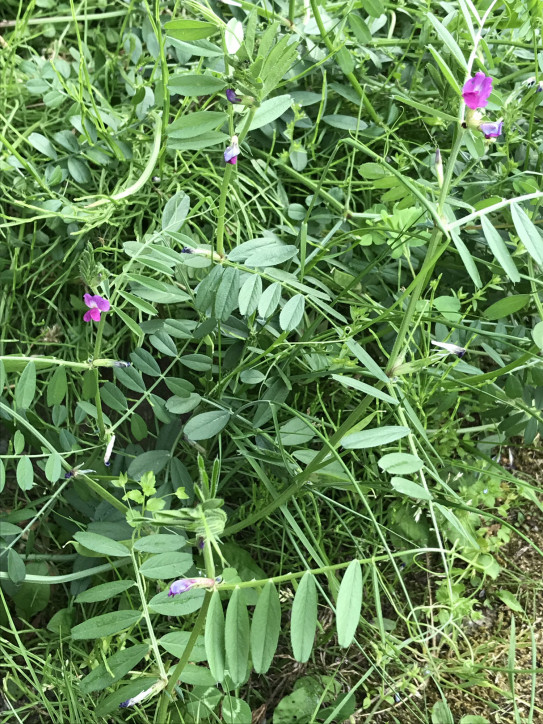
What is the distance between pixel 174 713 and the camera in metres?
0.90

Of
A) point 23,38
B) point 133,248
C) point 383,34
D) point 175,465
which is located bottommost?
point 175,465

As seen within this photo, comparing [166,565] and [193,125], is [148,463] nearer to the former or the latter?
[166,565]

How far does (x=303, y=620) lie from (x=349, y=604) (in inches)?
1.9

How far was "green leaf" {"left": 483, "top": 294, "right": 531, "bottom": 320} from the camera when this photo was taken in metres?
0.83

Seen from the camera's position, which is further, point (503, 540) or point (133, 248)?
point (503, 540)

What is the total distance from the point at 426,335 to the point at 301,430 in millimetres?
247

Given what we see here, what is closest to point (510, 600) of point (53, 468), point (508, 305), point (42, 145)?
point (508, 305)

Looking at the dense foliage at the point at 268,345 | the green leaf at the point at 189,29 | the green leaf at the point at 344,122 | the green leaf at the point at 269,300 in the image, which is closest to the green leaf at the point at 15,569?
the dense foliage at the point at 268,345

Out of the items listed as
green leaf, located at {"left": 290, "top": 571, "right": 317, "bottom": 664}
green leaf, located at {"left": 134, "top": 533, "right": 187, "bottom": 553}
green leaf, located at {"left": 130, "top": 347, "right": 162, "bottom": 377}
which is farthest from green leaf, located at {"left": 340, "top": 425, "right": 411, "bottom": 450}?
green leaf, located at {"left": 130, "top": 347, "right": 162, "bottom": 377}

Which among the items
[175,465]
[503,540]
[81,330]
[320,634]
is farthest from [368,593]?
[81,330]

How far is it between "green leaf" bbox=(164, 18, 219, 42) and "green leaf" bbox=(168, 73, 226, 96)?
0.04m

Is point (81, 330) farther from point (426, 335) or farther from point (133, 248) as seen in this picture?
point (426, 335)

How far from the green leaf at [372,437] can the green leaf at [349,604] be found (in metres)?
0.11

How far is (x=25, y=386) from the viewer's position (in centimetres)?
80
